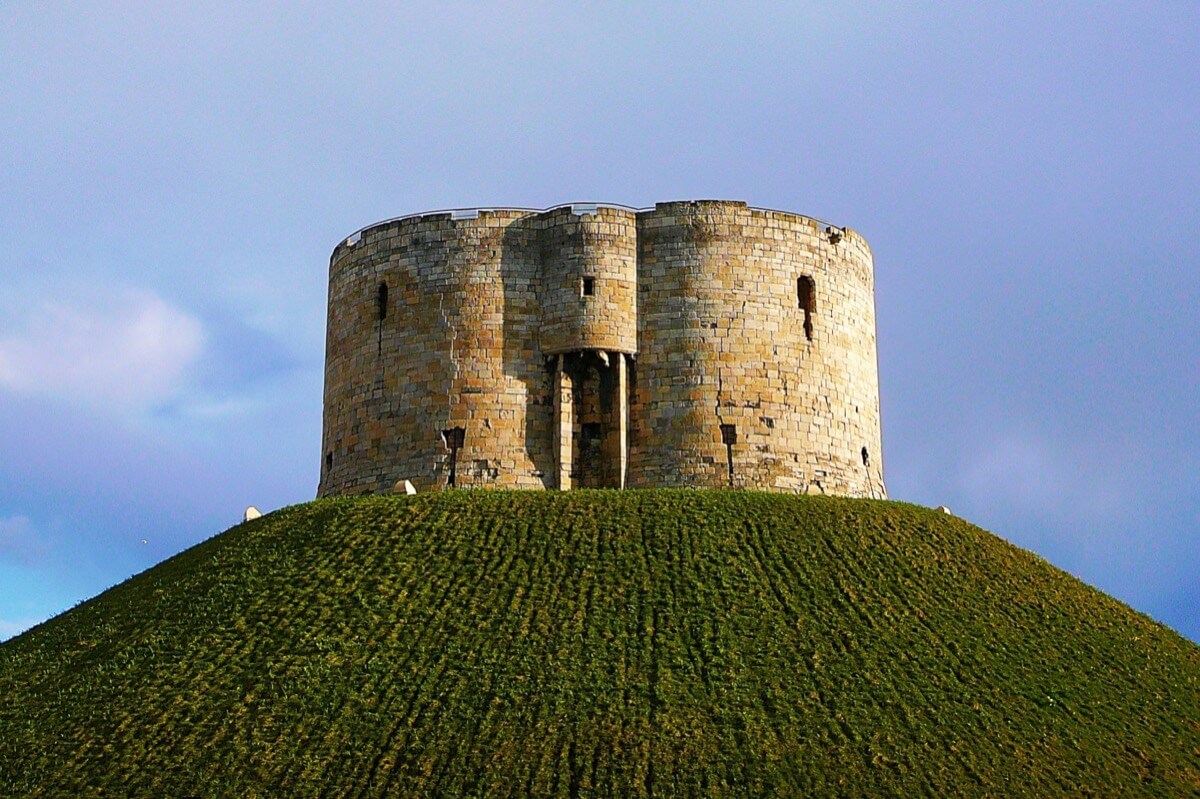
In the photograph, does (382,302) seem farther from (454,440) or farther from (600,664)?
(600,664)

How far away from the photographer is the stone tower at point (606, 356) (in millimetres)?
40375

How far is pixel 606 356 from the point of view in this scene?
40531 millimetres

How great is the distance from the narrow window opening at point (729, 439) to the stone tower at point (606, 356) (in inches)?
1.4

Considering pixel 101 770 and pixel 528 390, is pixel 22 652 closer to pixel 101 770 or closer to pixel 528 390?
pixel 101 770

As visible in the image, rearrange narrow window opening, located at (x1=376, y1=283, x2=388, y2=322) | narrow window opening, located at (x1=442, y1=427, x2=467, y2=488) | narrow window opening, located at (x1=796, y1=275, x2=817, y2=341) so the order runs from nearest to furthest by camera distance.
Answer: narrow window opening, located at (x1=442, y1=427, x2=467, y2=488), narrow window opening, located at (x1=796, y1=275, x2=817, y2=341), narrow window opening, located at (x1=376, y1=283, x2=388, y2=322)

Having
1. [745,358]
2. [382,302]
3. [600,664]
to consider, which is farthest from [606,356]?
[600,664]

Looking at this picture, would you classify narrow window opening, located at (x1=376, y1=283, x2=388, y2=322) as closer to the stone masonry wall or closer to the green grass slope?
the green grass slope

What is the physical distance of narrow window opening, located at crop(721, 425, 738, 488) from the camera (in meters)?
40.1

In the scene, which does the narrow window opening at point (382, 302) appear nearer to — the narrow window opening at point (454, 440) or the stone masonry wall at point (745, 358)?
the narrow window opening at point (454, 440)

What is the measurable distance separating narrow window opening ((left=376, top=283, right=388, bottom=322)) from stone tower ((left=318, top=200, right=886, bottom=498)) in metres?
0.04

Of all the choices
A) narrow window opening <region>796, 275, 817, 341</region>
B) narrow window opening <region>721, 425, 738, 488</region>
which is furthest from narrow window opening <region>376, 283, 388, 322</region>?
narrow window opening <region>796, 275, 817, 341</region>

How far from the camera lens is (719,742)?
27750 millimetres

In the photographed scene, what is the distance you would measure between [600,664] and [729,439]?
11.2 meters

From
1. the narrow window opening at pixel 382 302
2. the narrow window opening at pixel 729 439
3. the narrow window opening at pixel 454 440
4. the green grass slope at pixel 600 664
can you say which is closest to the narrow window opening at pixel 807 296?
the narrow window opening at pixel 729 439
